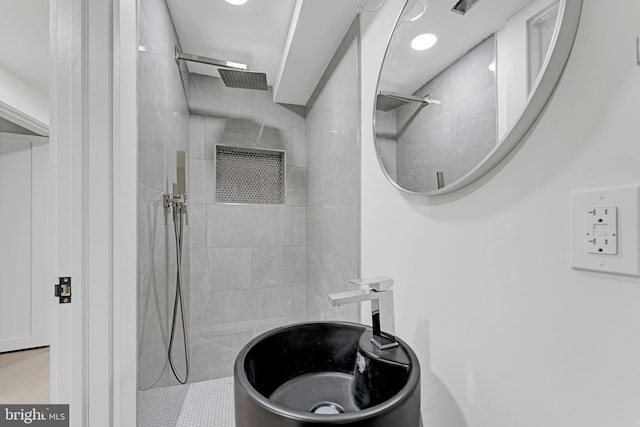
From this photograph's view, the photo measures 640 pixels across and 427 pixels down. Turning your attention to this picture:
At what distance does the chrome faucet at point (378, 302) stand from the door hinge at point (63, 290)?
833 millimetres

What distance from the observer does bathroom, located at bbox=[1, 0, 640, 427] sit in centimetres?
45

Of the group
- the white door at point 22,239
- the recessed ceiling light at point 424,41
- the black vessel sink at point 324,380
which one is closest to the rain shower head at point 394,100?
the recessed ceiling light at point 424,41

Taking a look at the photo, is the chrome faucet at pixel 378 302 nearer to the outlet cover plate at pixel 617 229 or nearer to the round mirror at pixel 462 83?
the round mirror at pixel 462 83

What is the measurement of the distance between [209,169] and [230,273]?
87 centimetres

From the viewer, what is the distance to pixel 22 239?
55.6 inches

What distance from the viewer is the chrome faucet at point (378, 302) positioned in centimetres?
79

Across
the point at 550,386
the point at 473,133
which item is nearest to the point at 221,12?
the point at 473,133

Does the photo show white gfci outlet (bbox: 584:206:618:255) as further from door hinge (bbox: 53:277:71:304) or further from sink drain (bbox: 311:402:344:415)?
door hinge (bbox: 53:277:71:304)

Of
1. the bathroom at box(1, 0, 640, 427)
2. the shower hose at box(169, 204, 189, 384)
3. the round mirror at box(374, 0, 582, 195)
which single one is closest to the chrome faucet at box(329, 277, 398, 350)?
the bathroom at box(1, 0, 640, 427)

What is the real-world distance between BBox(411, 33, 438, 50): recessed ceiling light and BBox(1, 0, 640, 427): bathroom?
0.60ft

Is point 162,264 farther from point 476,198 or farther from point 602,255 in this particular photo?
point 602,255

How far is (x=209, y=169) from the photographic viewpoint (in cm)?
223

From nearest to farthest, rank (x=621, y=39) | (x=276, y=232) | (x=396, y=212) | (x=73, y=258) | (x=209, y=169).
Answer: (x=621, y=39)
(x=73, y=258)
(x=396, y=212)
(x=209, y=169)
(x=276, y=232)

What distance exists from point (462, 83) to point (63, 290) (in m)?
1.36
